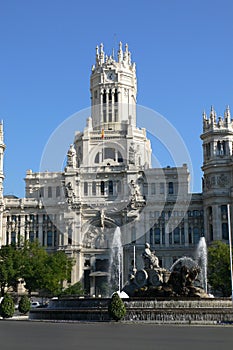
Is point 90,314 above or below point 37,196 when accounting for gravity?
below

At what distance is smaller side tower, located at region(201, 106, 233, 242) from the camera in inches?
3750

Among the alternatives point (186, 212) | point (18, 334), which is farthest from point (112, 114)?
point (18, 334)

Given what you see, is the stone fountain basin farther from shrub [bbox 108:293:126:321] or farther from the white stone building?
the white stone building

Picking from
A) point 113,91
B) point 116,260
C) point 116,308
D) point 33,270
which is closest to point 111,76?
point 113,91

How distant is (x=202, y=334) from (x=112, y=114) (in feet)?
306

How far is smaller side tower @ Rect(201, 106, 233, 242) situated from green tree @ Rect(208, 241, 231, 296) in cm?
1327

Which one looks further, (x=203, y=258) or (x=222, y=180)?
(x=222, y=180)

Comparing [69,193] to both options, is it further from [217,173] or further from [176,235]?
[217,173]

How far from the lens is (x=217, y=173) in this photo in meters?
97.4

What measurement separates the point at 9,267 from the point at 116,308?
4934 centimetres

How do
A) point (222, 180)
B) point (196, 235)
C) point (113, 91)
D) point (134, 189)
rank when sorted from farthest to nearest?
point (113, 91) < point (134, 189) < point (196, 235) < point (222, 180)

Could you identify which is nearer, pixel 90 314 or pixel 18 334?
pixel 18 334

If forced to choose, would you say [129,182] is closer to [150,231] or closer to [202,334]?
[150,231]

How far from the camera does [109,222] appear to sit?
10306cm
